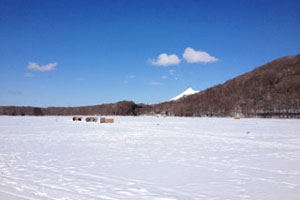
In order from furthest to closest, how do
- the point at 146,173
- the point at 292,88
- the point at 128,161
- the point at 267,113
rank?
the point at 292,88
the point at 267,113
the point at 128,161
the point at 146,173

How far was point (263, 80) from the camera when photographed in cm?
19262

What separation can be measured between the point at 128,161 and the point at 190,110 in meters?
168

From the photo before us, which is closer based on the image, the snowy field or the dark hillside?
the snowy field

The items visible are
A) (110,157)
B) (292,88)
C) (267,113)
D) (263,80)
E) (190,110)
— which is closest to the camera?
(110,157)

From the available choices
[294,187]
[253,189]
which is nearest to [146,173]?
[253,189]

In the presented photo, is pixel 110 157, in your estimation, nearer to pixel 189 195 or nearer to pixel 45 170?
pixel 45 170

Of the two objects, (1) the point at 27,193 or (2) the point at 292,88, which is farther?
(2) the point at 292,88

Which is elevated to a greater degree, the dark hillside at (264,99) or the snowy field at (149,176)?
the dark hillside at (264,99)

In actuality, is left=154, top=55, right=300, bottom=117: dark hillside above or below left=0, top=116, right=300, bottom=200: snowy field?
above

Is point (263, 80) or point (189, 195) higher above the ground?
point (263, 80)

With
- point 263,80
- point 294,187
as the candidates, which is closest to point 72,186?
point 294,187

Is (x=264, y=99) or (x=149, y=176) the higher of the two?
(x=264, y=99)

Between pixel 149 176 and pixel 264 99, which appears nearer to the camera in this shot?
pixel 149 176

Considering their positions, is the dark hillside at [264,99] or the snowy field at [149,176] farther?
the dark hillside at [264,99]
